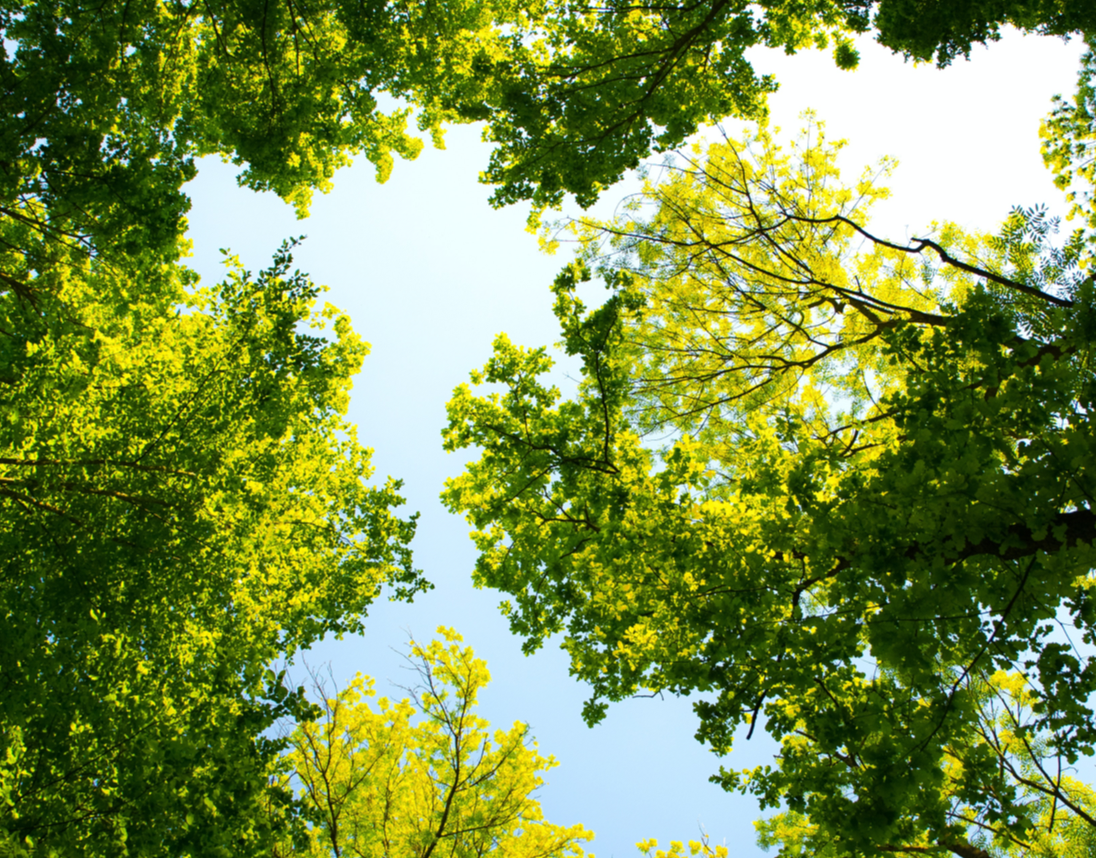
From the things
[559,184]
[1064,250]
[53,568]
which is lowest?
[53,568]

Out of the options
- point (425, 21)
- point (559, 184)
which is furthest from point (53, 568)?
point (425, 21)

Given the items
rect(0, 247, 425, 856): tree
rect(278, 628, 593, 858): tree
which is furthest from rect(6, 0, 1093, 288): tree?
rect(278, 628, 593, 858): tree

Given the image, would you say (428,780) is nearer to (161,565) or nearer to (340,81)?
(161,565)

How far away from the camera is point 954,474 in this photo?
7.93 feet

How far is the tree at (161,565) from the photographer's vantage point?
12.0 ft

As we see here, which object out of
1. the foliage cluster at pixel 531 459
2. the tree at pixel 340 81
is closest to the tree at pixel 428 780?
the foliage cluster at pixel 531 459

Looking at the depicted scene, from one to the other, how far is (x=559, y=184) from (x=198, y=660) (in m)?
5.90

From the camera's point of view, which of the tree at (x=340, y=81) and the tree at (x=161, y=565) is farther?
the tree at (x=340, y=81)

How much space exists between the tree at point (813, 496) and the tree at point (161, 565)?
188 centimetres

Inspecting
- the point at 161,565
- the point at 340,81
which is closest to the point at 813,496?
the point at 161,565

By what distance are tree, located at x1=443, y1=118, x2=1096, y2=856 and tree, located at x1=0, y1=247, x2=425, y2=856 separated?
188 cm

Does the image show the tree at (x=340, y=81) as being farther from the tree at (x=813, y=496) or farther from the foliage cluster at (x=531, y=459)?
the tree at (x=813, y=496)

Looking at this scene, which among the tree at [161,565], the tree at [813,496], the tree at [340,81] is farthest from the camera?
the tree at [340,81]

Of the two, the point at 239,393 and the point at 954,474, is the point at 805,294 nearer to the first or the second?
the point at 954,474
